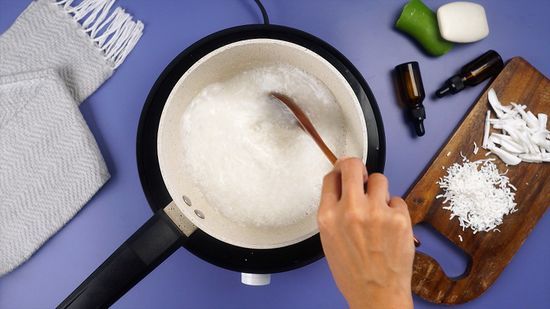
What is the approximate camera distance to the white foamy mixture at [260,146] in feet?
1.85

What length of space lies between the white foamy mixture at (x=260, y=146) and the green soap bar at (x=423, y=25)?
180 mm

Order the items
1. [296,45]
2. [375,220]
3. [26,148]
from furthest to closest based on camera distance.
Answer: [26,148] → [296,45] → [375,220]

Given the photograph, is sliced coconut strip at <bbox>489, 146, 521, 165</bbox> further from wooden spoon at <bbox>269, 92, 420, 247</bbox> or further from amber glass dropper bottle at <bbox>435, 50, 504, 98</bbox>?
wooden spoon at <bbox>269, 92, 420, 247</bbox>

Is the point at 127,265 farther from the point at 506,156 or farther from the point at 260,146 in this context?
the point at 506,156

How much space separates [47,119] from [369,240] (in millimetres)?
517

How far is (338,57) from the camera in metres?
0.52

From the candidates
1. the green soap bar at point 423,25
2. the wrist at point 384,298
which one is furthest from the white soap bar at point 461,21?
the wrist at point 384,298

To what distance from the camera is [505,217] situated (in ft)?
2.12

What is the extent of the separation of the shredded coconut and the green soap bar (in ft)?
0.57

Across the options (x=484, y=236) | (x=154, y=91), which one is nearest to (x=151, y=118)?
(x=154, y=91)

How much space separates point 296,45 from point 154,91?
0.18m

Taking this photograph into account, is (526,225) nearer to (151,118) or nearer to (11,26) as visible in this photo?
(151,118)

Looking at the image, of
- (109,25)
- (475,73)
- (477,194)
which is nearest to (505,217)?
(477,194)

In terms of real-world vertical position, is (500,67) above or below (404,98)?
above
